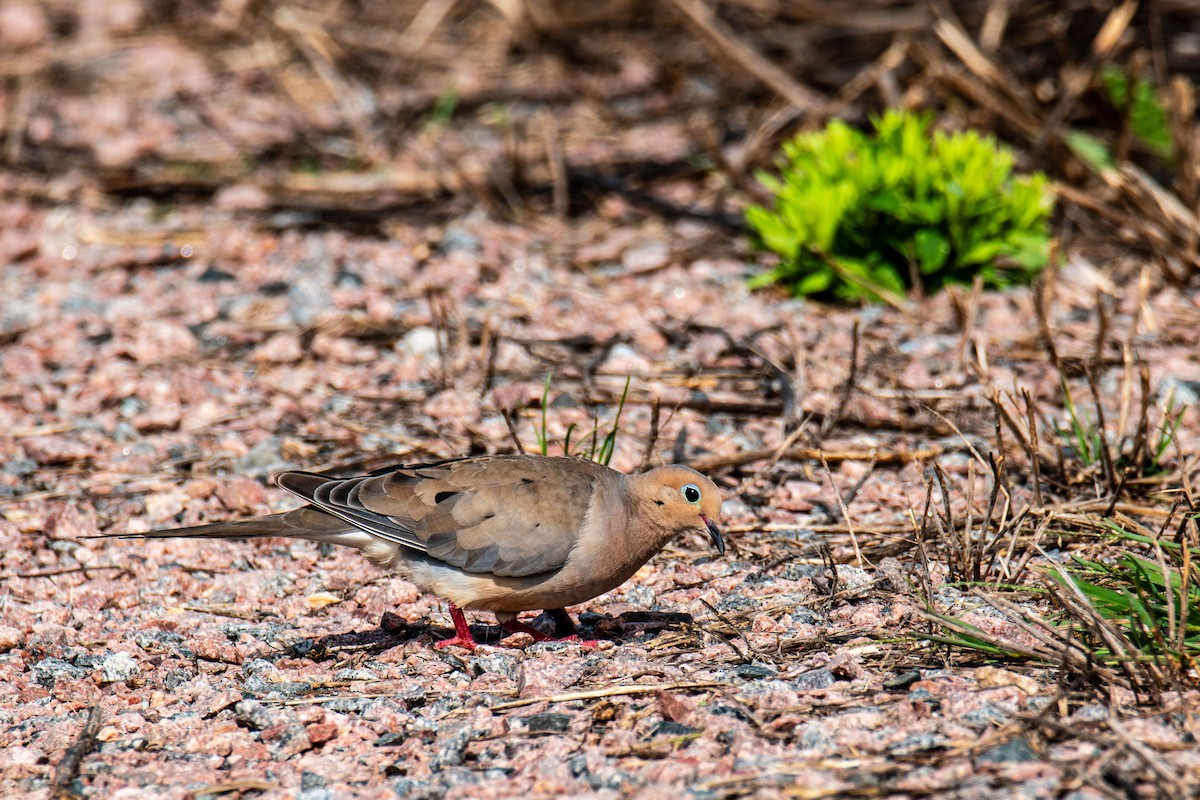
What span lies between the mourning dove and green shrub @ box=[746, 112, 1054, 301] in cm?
260

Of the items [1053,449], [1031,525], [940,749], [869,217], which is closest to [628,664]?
[940,749]

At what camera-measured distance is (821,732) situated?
3.40m

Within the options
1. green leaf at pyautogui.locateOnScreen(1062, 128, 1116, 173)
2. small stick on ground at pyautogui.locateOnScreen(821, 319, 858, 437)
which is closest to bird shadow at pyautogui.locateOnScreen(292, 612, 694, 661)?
small stick on ground at pyautogui.locateOnScreen(821, 319, 858, 437)

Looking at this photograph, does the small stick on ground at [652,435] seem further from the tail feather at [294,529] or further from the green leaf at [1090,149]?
the green leaf at [1090,149]

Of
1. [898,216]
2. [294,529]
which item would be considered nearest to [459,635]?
[294,529]

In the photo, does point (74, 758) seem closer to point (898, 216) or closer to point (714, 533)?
point (714, 533)

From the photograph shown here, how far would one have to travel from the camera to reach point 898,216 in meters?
6.73

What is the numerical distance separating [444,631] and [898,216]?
11.0 ft

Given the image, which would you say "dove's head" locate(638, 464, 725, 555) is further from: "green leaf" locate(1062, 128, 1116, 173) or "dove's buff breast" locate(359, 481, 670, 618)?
"green leaf" locate(1062, 128, 1116, 173)

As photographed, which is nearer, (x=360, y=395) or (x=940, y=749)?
(x=940, y=749)

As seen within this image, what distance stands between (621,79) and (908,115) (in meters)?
3.97

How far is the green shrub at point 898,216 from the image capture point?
674cm

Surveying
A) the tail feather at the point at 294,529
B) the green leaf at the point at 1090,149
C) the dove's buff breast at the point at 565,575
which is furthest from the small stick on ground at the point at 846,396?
the green leaf at the point at 1090,149

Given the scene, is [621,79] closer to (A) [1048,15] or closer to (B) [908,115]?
(A) [1048,15]
